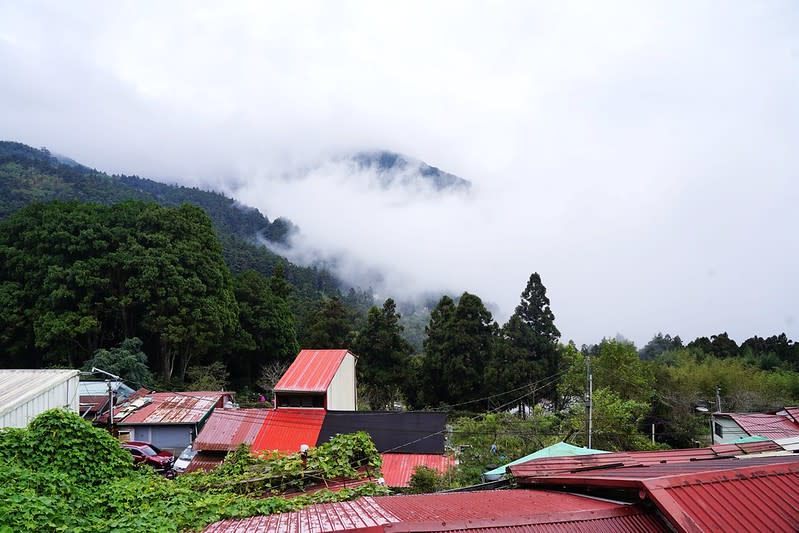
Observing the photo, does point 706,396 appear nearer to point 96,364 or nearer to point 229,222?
point 96,364

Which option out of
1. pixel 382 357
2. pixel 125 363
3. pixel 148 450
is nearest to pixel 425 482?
pixel 148 450

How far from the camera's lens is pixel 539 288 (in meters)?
27.3

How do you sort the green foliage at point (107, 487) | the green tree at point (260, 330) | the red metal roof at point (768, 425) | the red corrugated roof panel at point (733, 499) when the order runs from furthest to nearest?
the green tree at point (260, 330) < the red metal roof at point (768, 425) < the green foliage at point (107, 487) < the red corrugated roof panel at point (733, 499)

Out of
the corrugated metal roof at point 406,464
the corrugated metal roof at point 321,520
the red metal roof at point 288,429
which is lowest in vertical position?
the corrugated metal roof at point 406,464

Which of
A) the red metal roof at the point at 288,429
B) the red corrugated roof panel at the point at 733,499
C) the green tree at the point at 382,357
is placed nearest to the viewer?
the red corrugated roof panel at the point at 733,499

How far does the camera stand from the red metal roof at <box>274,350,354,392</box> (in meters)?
19.2

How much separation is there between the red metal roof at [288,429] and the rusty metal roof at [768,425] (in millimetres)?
14100

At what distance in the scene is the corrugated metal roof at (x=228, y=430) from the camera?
53.1 feet

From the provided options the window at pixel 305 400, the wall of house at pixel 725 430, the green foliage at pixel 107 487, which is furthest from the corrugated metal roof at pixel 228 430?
the wall of house at pixel 725 430

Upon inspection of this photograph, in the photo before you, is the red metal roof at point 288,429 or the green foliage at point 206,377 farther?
the green foliage at point 206,377

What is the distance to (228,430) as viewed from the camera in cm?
1677

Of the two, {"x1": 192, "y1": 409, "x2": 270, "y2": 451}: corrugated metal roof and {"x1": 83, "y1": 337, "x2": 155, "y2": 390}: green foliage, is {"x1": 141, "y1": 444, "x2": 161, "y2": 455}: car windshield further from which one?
{"x1": 83, "y1": 337, "x2": 155, "y2": 390}: green foliage

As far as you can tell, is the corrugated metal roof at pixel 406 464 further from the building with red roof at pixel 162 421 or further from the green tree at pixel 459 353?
the green tree at pixel 459 353

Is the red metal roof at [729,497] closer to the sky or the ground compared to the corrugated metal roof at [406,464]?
closer to the sky
